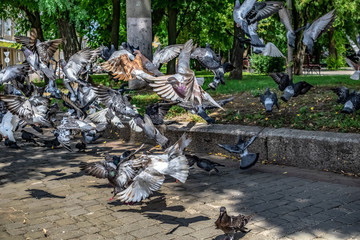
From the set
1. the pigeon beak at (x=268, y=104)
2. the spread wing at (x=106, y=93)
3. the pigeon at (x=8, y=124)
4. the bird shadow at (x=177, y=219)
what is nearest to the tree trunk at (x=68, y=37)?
the pigeon at (x=8, y=124)

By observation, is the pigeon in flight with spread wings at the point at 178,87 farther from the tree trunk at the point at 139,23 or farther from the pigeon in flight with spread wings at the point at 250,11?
the tree trunk at the point at 139,23

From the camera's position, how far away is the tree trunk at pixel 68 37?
1878cm

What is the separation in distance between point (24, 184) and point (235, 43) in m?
13.3

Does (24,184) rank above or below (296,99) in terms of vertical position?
below

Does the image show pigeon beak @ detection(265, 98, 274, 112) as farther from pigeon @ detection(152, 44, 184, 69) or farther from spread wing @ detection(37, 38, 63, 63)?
spread wing @ detection(37, 38, 63, 63)

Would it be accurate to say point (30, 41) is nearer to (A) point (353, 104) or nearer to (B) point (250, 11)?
(B) point (250, 11)

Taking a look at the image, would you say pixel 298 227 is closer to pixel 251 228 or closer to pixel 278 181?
pixel 251 228

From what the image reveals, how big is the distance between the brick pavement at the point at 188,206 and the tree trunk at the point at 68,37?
42.7 feet

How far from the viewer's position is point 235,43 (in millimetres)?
17797

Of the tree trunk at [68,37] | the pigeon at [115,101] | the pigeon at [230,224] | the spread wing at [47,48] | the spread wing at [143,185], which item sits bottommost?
the pigeon at [230,224]

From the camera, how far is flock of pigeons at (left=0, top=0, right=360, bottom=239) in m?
4.43

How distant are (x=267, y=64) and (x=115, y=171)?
24.9 metres

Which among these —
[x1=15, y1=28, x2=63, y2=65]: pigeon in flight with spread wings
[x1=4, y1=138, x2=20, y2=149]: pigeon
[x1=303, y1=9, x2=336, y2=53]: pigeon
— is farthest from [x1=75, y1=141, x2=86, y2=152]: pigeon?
[x1=303, y1=9, x2=336, y2=53]: pigeon

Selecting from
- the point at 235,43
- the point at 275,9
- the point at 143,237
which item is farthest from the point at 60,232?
the point at 235,43
